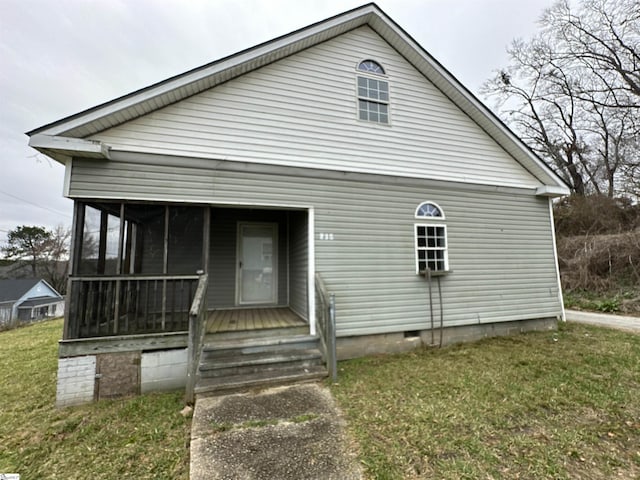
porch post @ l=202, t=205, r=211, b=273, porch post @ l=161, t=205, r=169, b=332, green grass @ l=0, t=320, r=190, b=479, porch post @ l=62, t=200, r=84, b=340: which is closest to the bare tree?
porch post @ l=202, t=205, r=211, b=273

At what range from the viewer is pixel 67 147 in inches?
164

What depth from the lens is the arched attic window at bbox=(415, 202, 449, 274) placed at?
614cm

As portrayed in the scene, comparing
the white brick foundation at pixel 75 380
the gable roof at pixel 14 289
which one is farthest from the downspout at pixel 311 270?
the gable roof at pixel 14 289

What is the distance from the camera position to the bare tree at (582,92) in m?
13.6

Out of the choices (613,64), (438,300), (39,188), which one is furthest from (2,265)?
(613,64)

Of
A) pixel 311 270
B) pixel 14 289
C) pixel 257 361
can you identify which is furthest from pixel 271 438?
pixel 14 289

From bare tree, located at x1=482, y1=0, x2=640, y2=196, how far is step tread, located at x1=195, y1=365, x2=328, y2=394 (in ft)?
59.1

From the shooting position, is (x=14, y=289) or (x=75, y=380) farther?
(x=14, y=289)

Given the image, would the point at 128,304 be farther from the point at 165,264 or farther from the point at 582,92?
the point at 582,92

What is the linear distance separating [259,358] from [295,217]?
3.29 metres

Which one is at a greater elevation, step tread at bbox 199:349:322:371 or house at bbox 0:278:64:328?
step tread at bbox 199:349:322:371

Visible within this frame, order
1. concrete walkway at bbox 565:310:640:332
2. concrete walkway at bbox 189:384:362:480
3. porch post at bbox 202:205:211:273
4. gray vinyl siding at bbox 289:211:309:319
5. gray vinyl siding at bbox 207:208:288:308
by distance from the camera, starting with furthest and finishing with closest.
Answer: concrete walkway at bbox 565:310:640:332 < gray vinyl siding at bbox 207:208:288:308 < gray vinyl siding at bbox 289:211:309:319 < porch post at bbox 202:205:211:273 < concrete walkway at bbox 189:384:362:480

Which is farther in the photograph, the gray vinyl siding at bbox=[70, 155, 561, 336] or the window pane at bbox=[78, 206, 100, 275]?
the gray vinyl siding at bbox=[70, 155, 561, 336]

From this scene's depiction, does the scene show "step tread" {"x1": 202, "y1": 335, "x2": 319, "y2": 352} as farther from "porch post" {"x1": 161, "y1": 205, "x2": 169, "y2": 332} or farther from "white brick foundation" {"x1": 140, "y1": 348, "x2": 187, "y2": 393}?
"porch post" {"x1": 161, "y1": 205, "x2": 169, "y2": 332}
